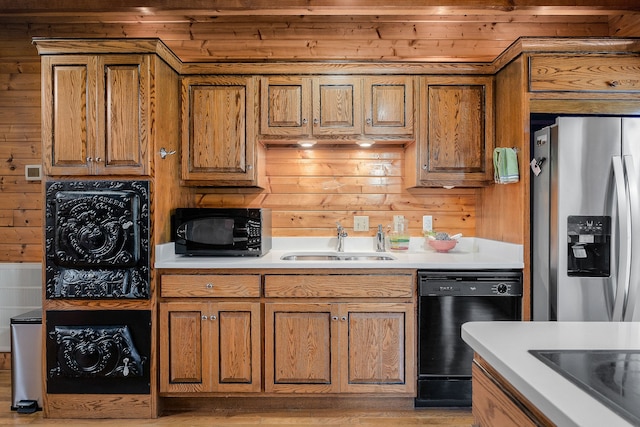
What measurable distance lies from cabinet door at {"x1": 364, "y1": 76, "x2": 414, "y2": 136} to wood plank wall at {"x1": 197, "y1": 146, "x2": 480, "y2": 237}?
37 centimetres

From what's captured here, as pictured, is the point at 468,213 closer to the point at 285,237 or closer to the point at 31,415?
the point at 285,237

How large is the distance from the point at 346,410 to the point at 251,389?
22.9 inches

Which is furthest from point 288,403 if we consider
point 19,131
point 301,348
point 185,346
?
point 19,131

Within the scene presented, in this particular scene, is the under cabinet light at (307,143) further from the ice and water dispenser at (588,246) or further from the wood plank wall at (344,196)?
the ice and water dispenser at (588,246)

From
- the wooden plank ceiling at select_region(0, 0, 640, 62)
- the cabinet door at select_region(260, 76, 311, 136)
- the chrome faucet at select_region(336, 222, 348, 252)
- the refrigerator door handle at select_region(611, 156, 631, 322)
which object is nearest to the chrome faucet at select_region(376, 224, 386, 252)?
the chrome faucet at select_region(336, 222, 348, 252)

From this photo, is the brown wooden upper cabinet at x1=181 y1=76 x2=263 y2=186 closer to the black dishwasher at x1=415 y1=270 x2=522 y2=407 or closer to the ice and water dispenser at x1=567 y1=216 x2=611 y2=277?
the black dishwasher at x1=415 y1=270 x2=522 y2=407

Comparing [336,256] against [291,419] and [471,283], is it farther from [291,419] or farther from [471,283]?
[291,419]

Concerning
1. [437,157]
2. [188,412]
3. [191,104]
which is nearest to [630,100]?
[437,157]

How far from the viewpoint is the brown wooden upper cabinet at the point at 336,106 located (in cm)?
289

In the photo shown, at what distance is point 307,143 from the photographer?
3.04 metres

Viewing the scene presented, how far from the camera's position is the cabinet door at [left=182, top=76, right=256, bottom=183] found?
9.46ft

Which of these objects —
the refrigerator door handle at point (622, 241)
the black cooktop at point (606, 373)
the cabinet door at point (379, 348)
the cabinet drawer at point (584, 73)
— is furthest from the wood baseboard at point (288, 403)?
the cabinet drawer at point (584, 73)

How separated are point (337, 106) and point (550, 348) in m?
2.21

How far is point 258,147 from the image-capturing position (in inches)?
116
